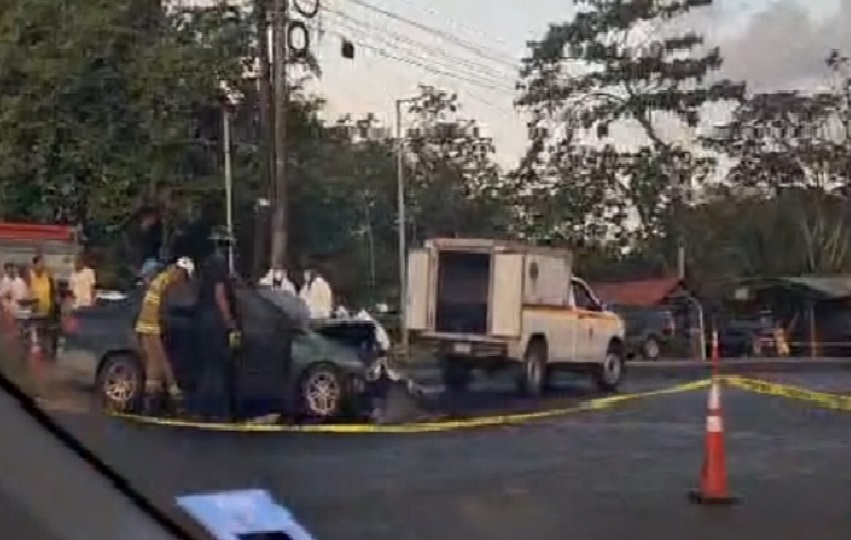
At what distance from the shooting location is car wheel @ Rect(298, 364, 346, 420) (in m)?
2.99

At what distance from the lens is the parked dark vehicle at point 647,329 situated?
2879 mm

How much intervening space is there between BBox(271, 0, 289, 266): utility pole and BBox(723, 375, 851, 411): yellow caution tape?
1.30 m

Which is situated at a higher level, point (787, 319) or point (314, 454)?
point (787, 319)

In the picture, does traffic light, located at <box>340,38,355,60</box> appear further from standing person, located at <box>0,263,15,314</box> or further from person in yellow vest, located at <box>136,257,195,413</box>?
standing person, located at <box>0,263,15,314</box>

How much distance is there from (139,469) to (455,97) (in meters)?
0.86

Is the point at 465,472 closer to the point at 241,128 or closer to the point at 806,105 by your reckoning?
the point at 806,105

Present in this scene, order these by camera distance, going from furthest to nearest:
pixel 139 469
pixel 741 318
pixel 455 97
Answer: pixel 741 318 → pixel 455 97 → pixel 139 469

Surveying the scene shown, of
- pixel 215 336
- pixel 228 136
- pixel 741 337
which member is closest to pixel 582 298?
pixel 741 337

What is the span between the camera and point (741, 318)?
2.87 meters

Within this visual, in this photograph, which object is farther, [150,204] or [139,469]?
[150,204]

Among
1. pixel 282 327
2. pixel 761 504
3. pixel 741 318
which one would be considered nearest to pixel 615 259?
pixel 741 318

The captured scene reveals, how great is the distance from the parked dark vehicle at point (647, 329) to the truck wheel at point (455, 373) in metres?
0.28

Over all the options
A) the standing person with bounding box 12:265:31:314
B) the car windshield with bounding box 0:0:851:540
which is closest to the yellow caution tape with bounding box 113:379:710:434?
the car windshield with bounding box 0:0:851:540

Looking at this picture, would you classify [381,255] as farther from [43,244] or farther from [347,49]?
[43,244]
